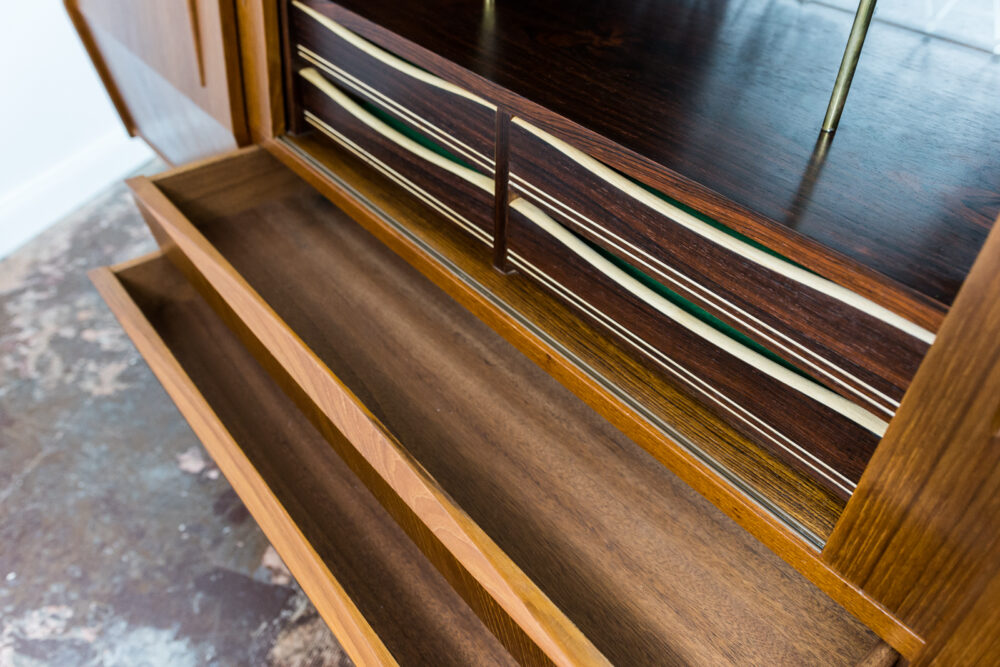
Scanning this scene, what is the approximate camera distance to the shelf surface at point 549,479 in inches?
23.3

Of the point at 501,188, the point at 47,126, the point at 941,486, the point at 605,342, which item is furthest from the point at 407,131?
the point at 47,126

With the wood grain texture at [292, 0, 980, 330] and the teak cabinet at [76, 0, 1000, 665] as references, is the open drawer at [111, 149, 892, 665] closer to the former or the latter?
the teak cabinet at [76, 0, 1000, 665]

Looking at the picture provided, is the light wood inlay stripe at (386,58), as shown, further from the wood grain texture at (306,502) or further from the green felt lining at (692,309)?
the wood grain texture at (306,502)

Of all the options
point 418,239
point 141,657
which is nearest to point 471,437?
point 418,239

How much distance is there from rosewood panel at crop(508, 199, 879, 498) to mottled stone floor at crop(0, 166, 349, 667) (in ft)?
2.07

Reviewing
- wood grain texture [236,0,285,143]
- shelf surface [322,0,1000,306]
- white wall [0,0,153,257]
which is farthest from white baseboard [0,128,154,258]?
shelf surface [322,0,1000,306]

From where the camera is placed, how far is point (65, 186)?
180 centimetres

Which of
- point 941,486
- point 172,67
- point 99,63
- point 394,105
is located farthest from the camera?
point 99,63

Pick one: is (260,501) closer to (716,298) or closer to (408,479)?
(408,479)

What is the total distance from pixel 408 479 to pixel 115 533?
74 centimetres

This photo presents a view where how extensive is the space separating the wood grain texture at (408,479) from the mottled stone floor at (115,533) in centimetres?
46

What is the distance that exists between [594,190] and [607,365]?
175mm

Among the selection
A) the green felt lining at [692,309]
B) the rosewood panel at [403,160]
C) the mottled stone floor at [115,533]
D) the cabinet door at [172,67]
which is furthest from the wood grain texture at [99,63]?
the green felt lining at [692,309]

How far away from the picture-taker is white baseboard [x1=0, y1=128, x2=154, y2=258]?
1.70m
